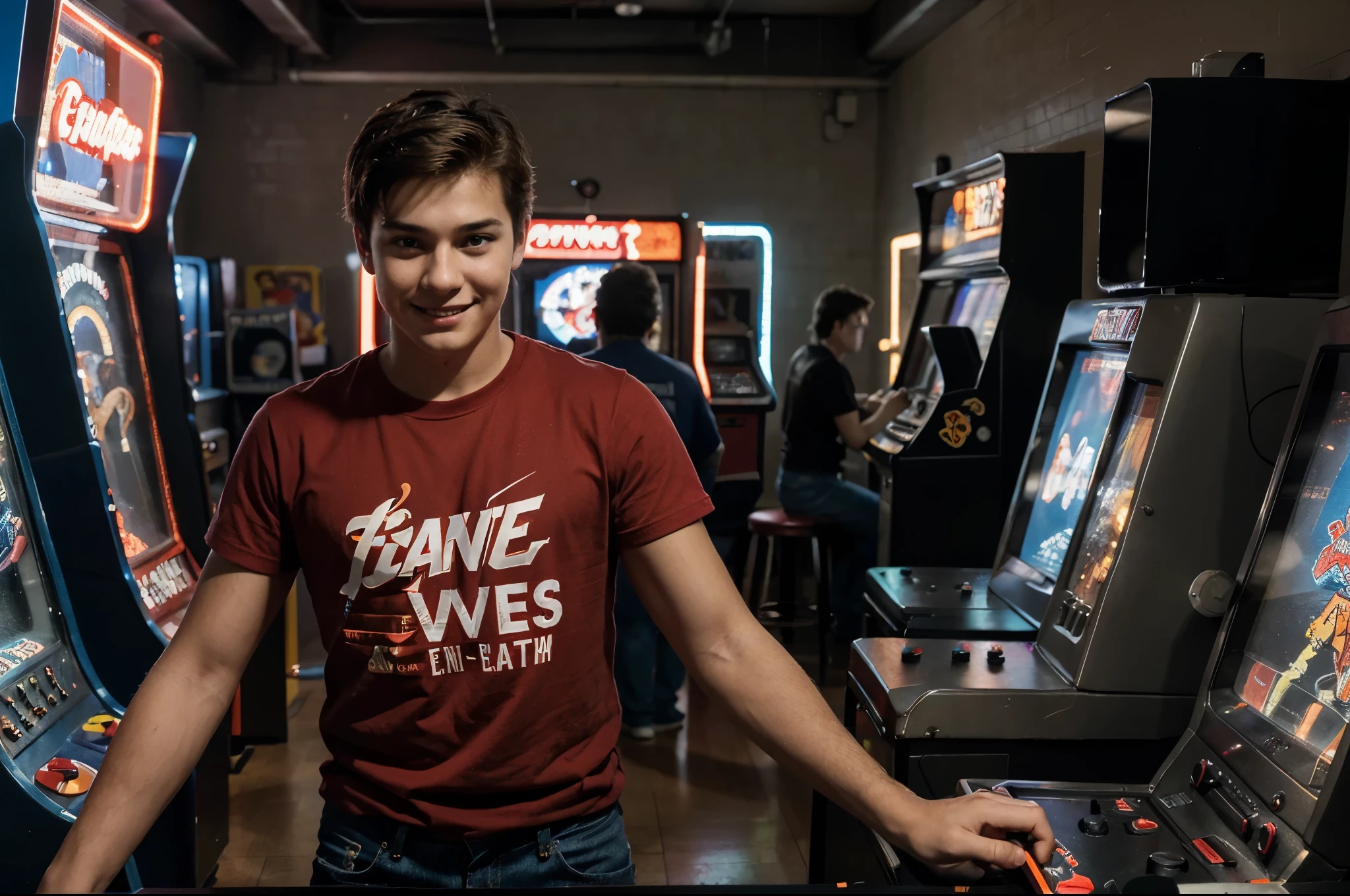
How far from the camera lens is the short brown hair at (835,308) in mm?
4562

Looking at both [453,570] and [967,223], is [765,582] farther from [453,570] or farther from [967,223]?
[453,570]

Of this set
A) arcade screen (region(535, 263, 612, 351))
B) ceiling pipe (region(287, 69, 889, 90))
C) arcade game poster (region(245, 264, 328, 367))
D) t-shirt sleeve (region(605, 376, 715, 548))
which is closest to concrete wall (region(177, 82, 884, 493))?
ceiling pipe (region(287, 69, 889, 90))

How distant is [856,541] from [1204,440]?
2815 millimetres

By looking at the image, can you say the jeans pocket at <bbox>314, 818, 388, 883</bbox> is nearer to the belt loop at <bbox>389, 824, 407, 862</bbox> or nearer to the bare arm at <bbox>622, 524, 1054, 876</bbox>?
the belt loop at <bbox>389, 824, 407, 862</bbox>

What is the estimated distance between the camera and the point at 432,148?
1.12m

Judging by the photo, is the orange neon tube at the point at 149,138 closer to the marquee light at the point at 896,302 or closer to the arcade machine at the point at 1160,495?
the arcade machine at the point at 1160,495

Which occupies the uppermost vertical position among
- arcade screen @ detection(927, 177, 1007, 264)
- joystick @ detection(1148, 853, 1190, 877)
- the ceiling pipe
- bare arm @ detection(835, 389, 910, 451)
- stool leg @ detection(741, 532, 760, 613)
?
the ceiling pipe

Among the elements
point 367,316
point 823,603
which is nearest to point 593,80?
point 367,316

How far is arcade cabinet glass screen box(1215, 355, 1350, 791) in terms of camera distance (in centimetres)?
130

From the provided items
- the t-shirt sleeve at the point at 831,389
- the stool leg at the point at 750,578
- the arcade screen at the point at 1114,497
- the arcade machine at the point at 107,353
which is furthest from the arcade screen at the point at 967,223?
the arcade machine at the point at 107,353

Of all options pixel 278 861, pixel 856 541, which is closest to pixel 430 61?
pixel 856 541

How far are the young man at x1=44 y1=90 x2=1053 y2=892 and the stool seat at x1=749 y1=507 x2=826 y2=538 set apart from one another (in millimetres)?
3167

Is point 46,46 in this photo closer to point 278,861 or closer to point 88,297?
point 88,297

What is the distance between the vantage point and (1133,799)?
4.81 feet
